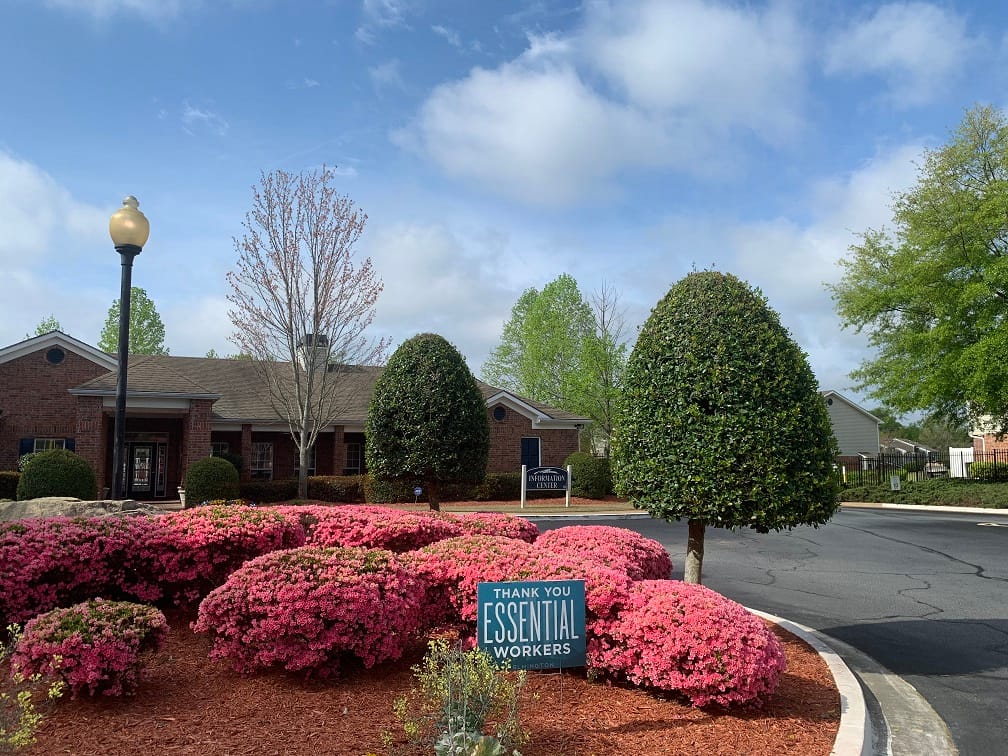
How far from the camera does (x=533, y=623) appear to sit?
507 centimetres

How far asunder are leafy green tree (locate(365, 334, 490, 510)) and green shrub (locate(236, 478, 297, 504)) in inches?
512

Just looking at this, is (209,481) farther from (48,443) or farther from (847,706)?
(847,706)

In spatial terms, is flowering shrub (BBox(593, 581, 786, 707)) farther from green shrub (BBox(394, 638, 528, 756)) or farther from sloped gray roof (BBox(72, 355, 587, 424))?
sloped gray roof (BBox(72, 355, 587, 424))

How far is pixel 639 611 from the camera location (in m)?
5.46

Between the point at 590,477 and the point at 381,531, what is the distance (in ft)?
72.6

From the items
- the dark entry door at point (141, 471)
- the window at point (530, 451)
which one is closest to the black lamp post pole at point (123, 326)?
the dark entry door at point (141, 471)

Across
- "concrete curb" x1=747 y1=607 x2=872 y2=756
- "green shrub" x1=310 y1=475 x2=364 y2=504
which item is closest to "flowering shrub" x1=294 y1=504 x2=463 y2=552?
"concrete curb" x1=747 y1=607 x2=872 y2=756

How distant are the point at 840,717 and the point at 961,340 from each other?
27750 mm

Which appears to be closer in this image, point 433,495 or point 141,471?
point 433,495

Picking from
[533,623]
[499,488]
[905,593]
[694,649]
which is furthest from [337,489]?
[694,649]

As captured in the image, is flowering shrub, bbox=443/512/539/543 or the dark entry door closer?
flowering shrub, bbox=443/512/539/543

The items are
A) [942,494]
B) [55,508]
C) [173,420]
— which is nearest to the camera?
[55,508]

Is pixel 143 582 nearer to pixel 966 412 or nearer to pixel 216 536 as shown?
pixel 216 536

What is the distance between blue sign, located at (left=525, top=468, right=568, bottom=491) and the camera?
85.1 feet
